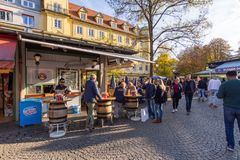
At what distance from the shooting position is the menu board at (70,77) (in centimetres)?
862

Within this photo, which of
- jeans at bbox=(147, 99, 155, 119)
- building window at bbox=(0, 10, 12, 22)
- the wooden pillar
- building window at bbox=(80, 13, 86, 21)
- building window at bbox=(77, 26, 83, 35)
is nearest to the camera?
jeans at bbox=(147, 99, 155, 119)

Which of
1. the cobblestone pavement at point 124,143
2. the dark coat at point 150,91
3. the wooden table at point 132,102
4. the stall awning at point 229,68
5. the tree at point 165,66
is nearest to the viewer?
the cobblestone pavement at point 124,143

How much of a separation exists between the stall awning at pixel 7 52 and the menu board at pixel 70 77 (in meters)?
2.79

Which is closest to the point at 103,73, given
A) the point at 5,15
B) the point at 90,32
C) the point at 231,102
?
the point at 231,102

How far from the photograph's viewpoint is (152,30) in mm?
16953

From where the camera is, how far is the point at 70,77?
895 centimetres

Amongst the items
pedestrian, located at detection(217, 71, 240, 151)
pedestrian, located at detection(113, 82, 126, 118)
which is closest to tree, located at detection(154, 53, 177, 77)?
pedestrian, located at detection(113, 82, 126, 118)

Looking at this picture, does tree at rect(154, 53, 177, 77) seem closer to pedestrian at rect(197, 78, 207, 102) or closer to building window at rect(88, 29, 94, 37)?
building window at rect(88, 29, 94, 37)

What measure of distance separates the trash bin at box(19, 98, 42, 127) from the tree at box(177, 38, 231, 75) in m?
30.8

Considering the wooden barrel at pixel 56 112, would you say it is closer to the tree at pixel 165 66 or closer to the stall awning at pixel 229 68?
the stall awning at pixel 229 68

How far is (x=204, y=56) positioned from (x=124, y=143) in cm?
3368

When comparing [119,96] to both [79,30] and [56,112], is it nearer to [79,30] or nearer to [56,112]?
[56,112]

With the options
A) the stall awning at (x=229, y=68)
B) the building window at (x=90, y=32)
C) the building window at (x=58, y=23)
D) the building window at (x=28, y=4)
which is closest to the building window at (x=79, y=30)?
the building window at (x=90, y=32)

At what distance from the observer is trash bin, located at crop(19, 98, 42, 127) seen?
6098mm
